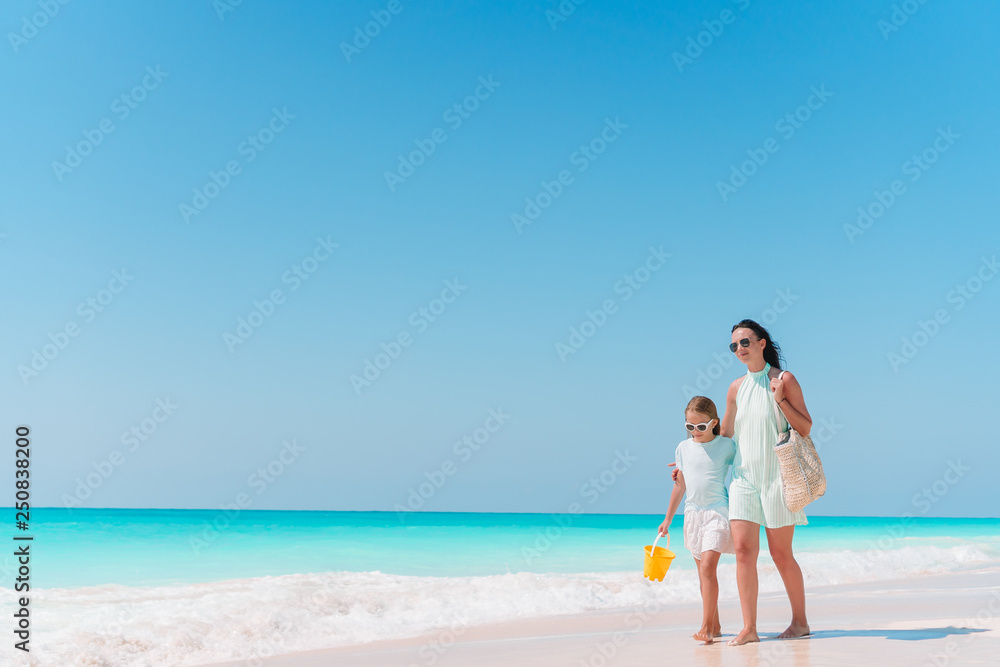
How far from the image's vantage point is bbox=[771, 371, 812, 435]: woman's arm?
14.1ft

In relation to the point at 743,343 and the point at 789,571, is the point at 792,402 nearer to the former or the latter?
the point at 743,343

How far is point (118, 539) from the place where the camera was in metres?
19.1

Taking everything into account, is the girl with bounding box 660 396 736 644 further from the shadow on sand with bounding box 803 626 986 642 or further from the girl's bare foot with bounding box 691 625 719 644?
the shadow on sand with bounding box 803 626 986 642

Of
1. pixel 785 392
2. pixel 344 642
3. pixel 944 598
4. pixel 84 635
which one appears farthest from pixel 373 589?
pixel 785 392

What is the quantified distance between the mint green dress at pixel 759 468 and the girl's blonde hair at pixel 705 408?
19 centimetres

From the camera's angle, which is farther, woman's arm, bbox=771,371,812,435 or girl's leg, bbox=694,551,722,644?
Answer: girl's leg, bbox=694,551,722,644

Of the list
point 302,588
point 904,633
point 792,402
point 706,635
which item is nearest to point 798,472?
point 792,402

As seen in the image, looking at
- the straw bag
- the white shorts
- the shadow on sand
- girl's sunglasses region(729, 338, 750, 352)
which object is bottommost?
the shadow on sand

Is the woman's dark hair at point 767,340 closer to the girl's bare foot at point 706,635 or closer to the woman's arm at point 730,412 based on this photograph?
the woman's arm at point 730,412

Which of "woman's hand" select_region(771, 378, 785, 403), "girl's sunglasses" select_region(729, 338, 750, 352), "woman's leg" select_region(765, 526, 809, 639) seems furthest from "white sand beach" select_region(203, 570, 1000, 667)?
"girl's sunglasses" select_region(729, 338, 750, 352)

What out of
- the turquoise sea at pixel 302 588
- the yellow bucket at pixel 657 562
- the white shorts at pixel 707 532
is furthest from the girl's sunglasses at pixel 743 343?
the turquoise sea at pixel 302 588

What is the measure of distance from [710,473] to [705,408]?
381mm

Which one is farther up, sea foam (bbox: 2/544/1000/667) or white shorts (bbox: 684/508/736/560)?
white shorts (bbox: 684/508/736/560)

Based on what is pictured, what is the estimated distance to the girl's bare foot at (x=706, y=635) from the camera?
15.7ft
